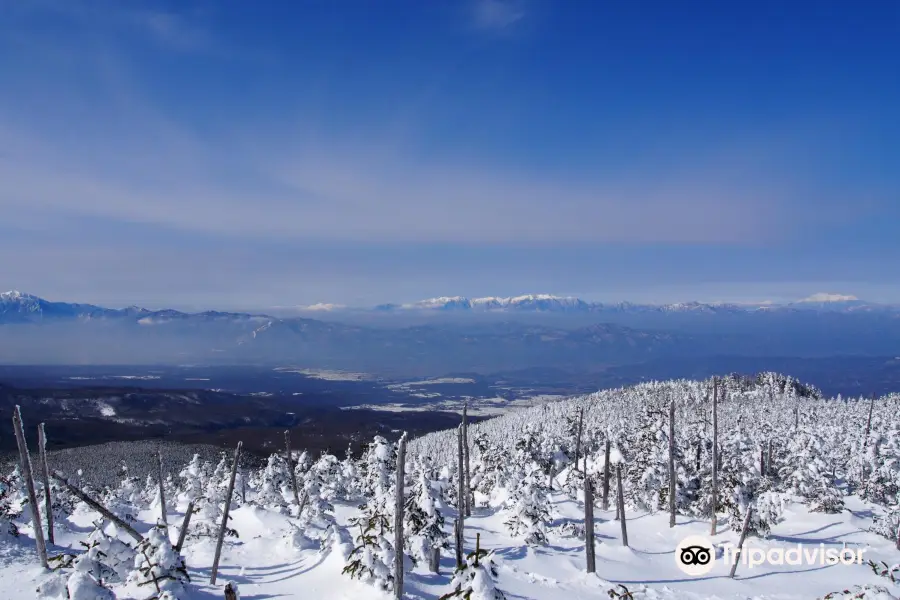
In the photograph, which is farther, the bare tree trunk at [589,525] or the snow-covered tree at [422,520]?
the bare tree trunk at [589,525]

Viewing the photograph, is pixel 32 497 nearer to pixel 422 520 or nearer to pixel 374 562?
pixel 374 562

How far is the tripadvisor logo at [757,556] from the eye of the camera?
98.9 ft

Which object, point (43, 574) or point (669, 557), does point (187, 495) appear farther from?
point (669, 557)

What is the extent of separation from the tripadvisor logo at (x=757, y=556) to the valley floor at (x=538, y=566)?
502 millimetres

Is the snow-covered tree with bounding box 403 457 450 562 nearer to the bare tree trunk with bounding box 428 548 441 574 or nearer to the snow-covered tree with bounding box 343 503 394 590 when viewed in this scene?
the bare tree trunk with bounding box 428 548 441 574

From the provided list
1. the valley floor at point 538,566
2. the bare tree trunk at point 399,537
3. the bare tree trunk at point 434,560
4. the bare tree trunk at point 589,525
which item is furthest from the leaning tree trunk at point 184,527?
the bare tree trunk at point 589,525

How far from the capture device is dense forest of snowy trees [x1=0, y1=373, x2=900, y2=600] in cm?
1398

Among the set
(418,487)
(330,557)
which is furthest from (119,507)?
(418,487)

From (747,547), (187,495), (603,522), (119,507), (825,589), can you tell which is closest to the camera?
(825,589)

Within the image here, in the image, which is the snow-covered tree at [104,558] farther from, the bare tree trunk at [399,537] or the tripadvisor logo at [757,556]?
the tripadvisor logo at [757,556]

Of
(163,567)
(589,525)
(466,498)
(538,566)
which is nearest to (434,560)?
(538,566)

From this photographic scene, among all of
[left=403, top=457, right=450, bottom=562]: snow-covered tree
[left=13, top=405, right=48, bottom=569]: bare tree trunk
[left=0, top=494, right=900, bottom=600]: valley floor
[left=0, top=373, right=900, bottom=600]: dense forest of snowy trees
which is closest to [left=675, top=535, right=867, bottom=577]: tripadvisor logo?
[left=0, top=494, right=900, bottom=600]: valley floor

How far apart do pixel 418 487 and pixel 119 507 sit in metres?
23.4

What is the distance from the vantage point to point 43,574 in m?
21.8
